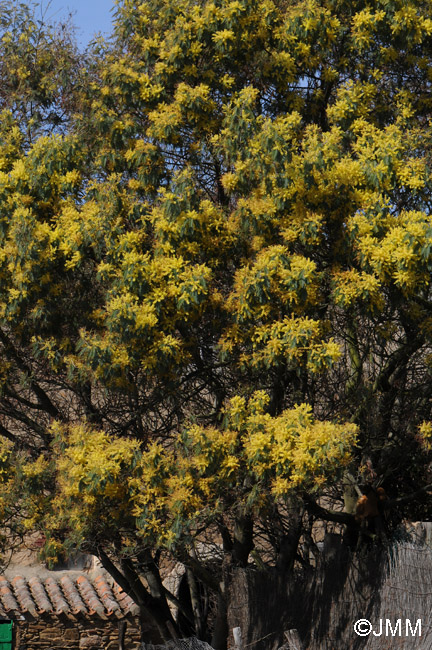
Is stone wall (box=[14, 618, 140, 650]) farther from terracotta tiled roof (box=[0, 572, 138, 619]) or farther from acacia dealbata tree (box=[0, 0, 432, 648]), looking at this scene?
acacia dealbata tree (box=[0, 0, 432, 648])

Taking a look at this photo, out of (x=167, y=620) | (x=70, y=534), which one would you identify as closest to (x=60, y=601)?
(x=167, y=620)

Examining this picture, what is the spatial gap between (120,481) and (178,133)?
12.1 ft

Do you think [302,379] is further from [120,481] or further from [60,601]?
[60,601]

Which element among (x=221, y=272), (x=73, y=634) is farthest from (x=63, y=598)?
(x=221, y=272)

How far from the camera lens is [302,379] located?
9523 millimetres

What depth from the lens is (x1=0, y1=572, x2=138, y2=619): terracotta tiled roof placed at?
14469 millimetres

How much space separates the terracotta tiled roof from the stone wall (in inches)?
5.8

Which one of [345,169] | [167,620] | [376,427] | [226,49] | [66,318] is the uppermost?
[226,49]

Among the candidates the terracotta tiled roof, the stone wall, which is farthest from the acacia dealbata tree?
the stone wall

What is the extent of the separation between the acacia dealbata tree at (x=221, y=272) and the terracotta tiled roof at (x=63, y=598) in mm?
3699

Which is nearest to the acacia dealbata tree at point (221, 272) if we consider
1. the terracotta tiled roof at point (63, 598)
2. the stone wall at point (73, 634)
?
the terracotta tiled roof at point (63, 598)

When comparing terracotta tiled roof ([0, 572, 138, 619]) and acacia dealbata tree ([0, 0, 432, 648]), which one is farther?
terracotta tiled roof ([0, 572, 138, 619])

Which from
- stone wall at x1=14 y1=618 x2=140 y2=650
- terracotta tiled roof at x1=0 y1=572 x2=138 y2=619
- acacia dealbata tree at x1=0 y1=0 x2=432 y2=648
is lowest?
stone wall at x1=14 y1=618 x2=140 y2=650

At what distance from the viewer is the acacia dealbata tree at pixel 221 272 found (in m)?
8.48
